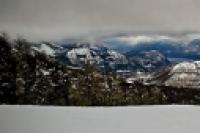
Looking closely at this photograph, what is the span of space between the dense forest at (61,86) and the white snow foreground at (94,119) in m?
0.05

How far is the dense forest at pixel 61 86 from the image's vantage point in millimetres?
2355

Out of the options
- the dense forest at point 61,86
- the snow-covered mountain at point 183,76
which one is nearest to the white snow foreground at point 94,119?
the dense forest at point 61,86

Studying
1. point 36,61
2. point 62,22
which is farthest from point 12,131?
point 62,22

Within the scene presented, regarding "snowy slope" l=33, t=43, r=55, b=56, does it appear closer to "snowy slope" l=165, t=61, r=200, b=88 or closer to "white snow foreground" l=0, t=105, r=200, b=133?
"white snow foreground" l=0, t=105, r=200, b=133

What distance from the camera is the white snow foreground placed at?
92.3 inches

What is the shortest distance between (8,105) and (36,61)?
339mm

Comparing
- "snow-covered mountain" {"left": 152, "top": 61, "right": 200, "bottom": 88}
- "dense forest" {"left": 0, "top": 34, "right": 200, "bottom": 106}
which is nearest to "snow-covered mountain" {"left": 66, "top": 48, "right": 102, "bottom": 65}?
"dense forest" {"left": 0, "top": 34, "right": 200, "bottom": 106}

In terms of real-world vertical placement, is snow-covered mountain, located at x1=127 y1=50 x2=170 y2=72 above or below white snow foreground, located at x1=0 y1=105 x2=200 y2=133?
above

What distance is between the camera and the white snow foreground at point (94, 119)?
2344 mm

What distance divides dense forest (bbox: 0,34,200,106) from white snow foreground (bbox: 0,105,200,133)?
45 mm

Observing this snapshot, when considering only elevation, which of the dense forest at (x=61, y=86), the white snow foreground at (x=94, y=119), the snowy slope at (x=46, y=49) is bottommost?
the white snow foreground at (x=94, y=119)

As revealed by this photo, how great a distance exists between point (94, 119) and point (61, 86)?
31cm

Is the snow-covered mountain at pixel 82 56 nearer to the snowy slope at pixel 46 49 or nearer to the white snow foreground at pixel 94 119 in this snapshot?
the snowy slope at pixel 46 49

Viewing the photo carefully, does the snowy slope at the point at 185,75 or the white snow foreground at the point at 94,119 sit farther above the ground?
the snowy slope at the point at 185,75
